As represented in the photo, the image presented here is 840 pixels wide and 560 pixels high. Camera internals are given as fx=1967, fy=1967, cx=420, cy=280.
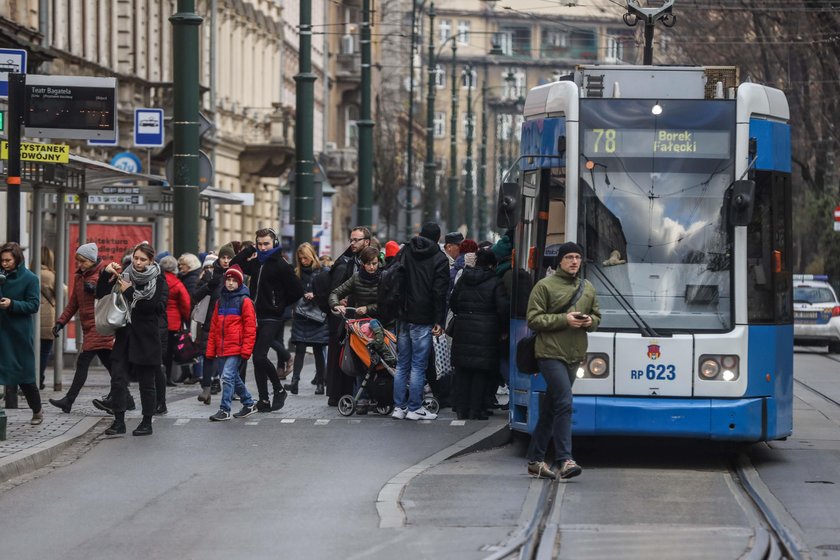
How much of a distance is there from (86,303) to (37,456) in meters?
4.35

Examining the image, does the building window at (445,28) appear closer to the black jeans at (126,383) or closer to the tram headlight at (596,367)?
the black jeans at (126,383)

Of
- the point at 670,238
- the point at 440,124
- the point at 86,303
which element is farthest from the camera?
the point at 440,124

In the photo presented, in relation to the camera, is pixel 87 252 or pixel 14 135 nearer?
pixel 14 135

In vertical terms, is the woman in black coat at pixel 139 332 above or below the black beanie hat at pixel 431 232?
below

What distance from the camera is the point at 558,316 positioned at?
13.2 meters

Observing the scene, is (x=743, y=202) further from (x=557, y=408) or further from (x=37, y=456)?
(x=37, y=456)

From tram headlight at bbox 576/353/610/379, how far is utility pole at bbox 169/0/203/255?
26.1ft

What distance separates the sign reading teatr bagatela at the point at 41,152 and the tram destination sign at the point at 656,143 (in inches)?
217

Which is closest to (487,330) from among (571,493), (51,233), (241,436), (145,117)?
(241,436)

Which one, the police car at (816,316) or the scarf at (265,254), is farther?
the police car at (816,316)

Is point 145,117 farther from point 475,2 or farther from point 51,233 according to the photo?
point 475,2

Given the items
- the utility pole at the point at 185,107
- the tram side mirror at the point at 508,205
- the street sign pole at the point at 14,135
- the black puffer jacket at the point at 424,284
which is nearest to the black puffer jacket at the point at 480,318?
the black puffer jacket at the point at 424,284

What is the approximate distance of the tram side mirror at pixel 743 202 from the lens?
559 inches

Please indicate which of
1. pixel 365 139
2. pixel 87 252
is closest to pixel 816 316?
pixel 365 139
